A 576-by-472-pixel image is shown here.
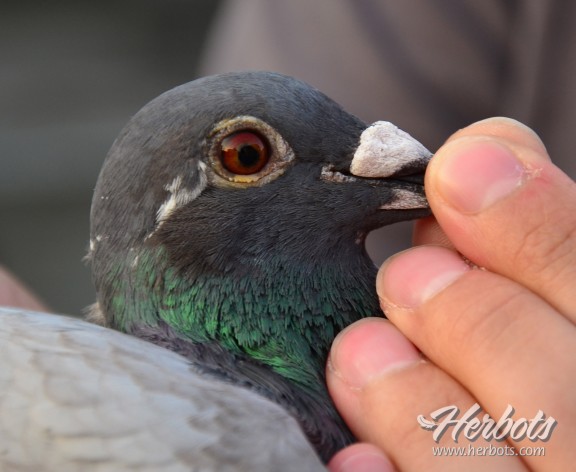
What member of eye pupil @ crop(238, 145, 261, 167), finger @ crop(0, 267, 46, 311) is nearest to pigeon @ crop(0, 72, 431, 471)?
eye pupil @ crop(238, 145, 261, 167)

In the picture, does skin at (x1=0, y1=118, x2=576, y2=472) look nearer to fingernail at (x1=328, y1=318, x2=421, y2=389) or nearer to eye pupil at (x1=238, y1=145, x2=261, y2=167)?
fingernail at (x1=328, y1=318, x2=421, y2=389)

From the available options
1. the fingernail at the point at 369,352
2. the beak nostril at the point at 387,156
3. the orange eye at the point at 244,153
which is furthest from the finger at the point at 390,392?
the orange eye at the point at 244,153

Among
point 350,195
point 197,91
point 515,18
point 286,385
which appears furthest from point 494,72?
point 286,385

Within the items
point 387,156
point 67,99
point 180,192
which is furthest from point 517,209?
point 67,99

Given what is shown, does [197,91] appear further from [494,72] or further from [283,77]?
[494,72]

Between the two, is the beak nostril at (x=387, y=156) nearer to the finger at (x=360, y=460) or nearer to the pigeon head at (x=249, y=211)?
the pigeon head at (x=249, y=211)
